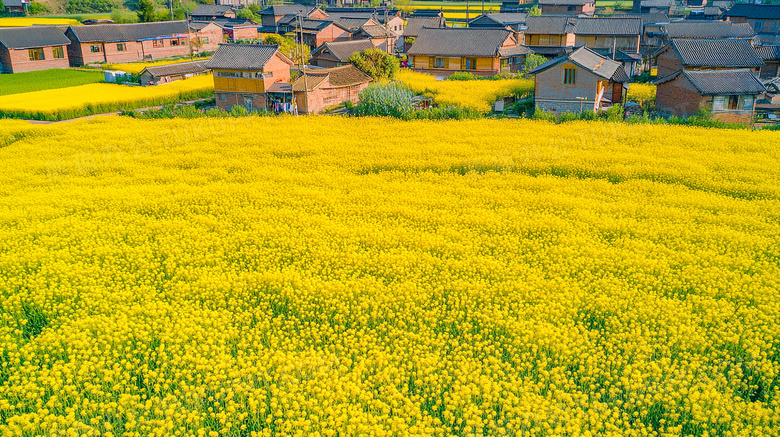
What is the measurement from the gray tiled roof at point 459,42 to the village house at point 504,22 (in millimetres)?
13688

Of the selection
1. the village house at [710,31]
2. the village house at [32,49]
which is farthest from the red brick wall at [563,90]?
the village house at [32,49]

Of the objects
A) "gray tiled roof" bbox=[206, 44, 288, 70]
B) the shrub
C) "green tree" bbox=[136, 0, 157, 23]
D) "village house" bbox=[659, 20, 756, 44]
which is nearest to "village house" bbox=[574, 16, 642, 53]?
"village house" bbox=[659, 20, 756, 44]

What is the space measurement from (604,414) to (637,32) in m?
60.4

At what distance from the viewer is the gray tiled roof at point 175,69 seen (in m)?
56.3

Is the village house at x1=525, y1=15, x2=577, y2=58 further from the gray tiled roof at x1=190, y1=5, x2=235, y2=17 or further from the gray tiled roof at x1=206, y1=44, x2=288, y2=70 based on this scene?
the gray tiled roof at x1=190, y1=5, x2=235, y2=17

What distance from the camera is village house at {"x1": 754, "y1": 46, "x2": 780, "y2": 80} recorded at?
1948 inches

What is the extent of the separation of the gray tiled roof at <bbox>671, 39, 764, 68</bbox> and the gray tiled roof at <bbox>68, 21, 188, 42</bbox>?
6545cm

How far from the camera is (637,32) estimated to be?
6181cm

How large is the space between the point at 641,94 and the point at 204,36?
65.4 meters

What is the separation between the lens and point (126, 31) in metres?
74.4

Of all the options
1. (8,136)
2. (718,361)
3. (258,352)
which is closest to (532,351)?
(718,361)

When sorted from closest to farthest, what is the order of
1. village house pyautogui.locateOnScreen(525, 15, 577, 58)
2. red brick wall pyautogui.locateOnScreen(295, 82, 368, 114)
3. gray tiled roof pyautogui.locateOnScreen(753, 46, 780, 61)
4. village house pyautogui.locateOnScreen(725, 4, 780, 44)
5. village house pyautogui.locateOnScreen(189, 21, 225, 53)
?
red brick wall pyautogui.locateOnScreen(295, 82, 368, 114)
gray tiled roof pyautogui.locateOnScreen(753, 46, 780, 61)
village house pyautogui.locateOnScreen(525, 15, 577, 58)
village house pyautogui.locateOnScreen(725, 4, 780, 44)
village house pyautogui.locateOnScreen(189, 21, 225, 53)

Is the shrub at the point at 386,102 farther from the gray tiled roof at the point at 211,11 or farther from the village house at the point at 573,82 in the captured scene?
the gray tiled roof at the point at 211,11

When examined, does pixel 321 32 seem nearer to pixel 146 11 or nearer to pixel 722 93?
pixel 146 11
